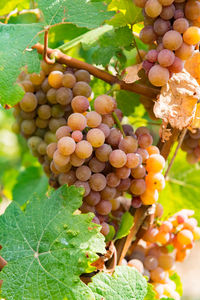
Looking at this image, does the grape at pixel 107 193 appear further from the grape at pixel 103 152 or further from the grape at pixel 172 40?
the grape at pixel 172 40

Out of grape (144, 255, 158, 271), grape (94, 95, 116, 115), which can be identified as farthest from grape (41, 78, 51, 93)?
grape (144, 255, 158, 271)

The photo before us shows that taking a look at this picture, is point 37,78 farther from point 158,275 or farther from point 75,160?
point 158,275

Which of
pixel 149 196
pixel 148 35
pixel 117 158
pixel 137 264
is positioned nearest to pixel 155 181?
pixel 149 196

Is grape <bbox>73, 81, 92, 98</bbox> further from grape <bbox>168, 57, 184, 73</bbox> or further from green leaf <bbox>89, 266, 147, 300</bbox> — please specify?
green leaf <bbox>89, 266, 147, 300</bbox>

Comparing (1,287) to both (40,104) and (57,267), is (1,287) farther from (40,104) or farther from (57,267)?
(40,104)

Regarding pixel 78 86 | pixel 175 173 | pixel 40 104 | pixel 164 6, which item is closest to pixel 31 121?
pixel 40 104

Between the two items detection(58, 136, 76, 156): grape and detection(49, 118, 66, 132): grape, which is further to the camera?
detection(49, 118, 66, 132): grape
